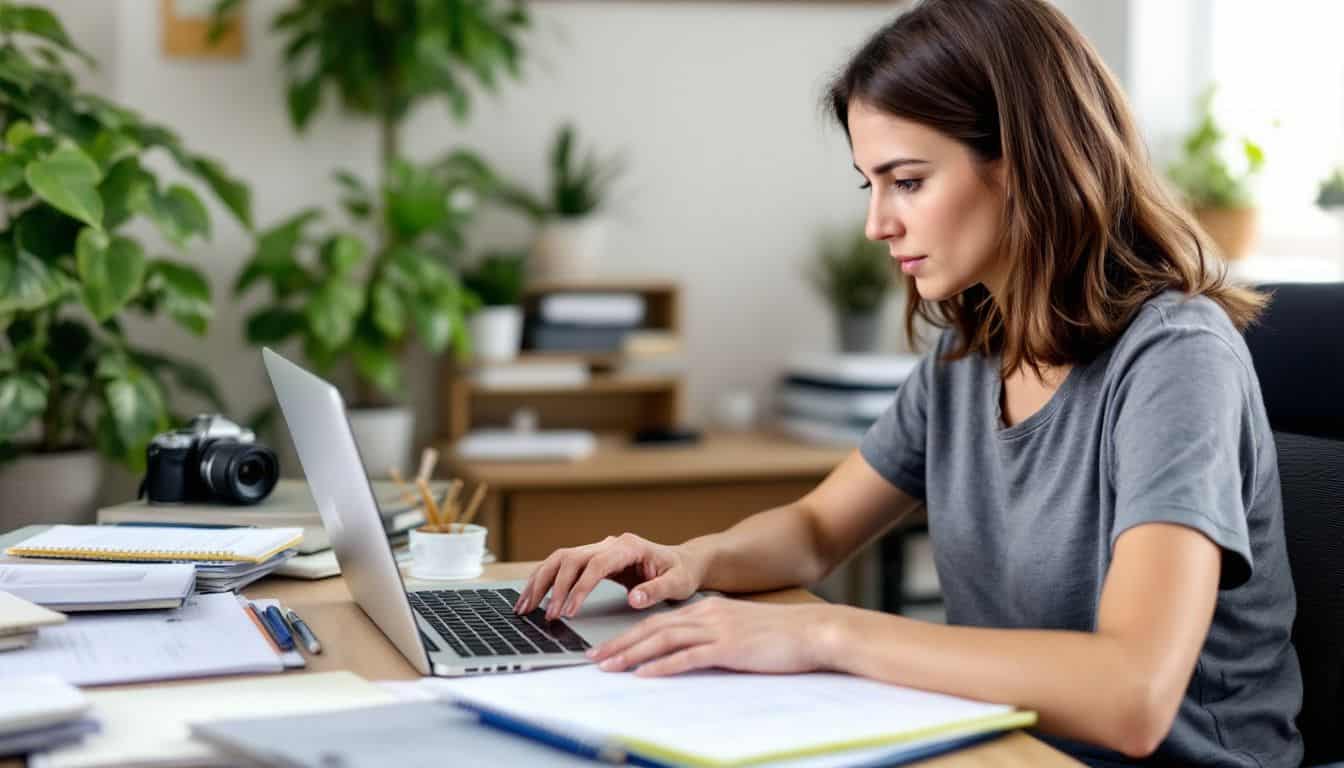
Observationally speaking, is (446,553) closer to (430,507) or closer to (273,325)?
(430,507)

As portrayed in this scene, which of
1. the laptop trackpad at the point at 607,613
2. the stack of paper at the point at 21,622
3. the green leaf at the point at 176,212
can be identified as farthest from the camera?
the green leaf at the point at 176,212

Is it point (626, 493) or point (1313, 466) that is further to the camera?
point (626, 493)

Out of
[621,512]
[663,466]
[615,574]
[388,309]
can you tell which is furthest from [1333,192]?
[615,574]

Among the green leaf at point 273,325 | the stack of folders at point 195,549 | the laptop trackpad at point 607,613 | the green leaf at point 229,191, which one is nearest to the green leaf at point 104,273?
the green leaf at point 229,191

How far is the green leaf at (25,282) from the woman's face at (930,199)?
1.41m

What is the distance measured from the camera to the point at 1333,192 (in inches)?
99.6

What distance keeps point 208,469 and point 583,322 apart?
146cm

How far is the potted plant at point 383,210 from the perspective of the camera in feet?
8.45

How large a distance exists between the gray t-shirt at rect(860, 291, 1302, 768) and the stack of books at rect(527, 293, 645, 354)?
1536 mm

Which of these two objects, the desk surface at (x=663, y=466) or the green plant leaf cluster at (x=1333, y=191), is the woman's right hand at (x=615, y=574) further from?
the green plant leaf cluster at (x=1333, y=191)

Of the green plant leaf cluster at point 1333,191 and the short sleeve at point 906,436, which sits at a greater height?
the green plant leaf cluster at point 1333,191

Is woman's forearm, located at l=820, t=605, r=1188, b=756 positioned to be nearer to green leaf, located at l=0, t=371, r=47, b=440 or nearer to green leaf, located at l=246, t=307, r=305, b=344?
green leaf, located at l=0, t=371, r=47, b=440

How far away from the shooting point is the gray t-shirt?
1008 millimetres

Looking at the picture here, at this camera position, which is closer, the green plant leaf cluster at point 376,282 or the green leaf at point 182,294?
the green leaf at point 182,294
